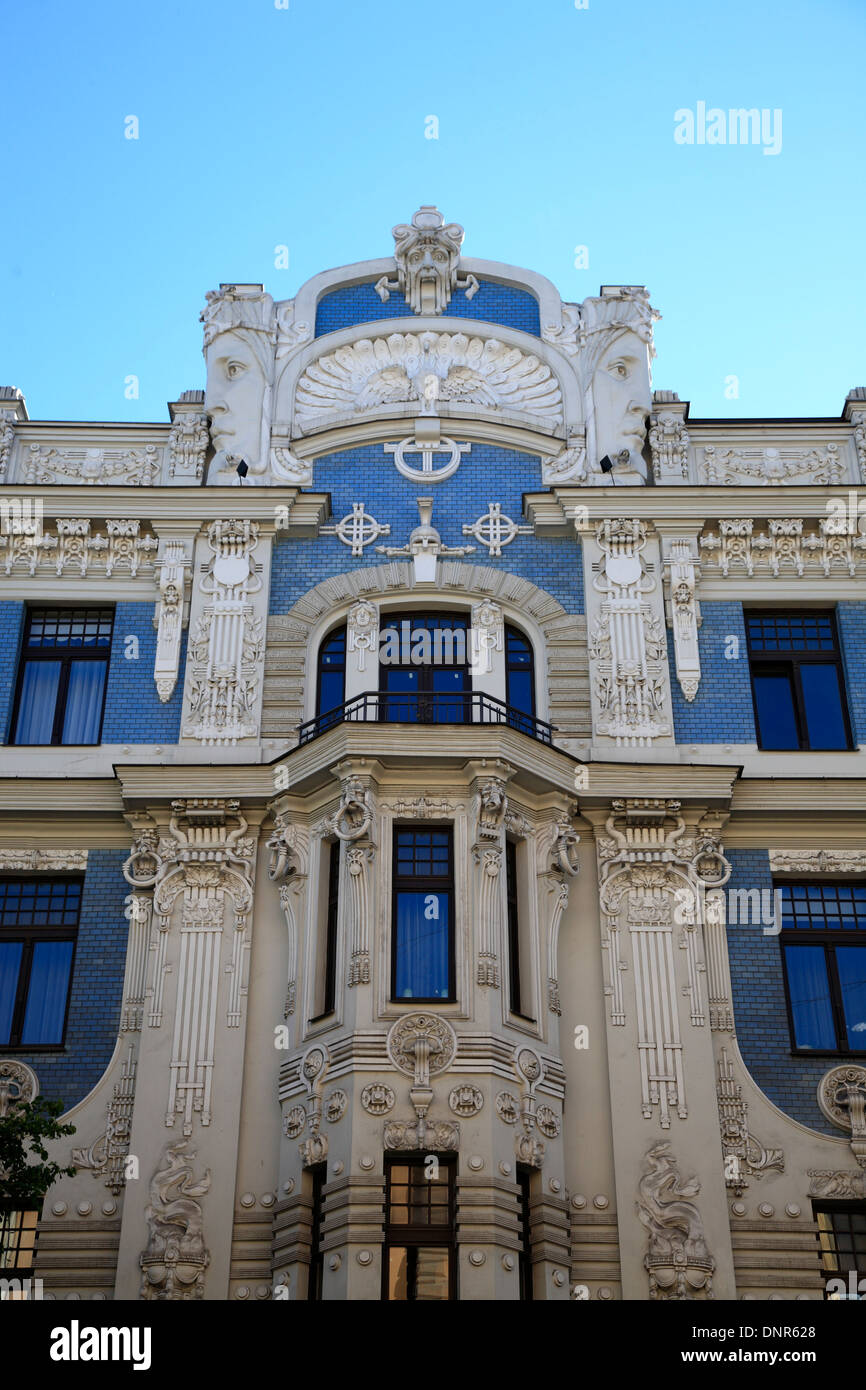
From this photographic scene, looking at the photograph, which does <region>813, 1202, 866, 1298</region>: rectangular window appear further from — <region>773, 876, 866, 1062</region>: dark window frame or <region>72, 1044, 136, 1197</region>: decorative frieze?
<region>72, 1044, 136, 1197</region>: decorative frieze

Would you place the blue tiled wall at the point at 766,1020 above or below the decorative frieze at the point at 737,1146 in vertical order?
above

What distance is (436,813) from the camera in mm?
20453

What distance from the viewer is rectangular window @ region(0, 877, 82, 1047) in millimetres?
20703

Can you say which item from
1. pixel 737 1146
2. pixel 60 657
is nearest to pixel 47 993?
pixel 60 657

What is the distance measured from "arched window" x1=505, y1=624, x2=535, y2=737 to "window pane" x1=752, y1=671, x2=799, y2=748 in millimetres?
3089

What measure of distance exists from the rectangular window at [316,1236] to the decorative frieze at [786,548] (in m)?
10.1

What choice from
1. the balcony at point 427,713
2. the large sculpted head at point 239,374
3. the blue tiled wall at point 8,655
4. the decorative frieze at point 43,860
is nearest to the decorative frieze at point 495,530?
the balcony at point 427,713

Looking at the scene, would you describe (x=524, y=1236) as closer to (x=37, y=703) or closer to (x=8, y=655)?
(x=37, y=703)

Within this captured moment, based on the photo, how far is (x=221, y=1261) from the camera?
18.5 metres

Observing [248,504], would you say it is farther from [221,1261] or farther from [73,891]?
[221,1261]

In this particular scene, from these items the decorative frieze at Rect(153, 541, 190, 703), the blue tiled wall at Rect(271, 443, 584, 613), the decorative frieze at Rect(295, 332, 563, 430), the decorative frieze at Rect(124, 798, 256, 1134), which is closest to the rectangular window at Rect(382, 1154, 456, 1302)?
the decorative frieze at Rect(124, 798, 256, 1134)

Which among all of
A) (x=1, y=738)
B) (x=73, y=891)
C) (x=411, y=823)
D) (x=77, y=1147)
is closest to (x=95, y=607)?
(x=1, y=738)

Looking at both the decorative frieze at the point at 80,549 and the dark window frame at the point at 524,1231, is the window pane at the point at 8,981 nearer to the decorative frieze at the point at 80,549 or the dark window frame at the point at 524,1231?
the decorative frieze at the point at 80,549

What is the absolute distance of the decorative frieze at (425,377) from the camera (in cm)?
2502
